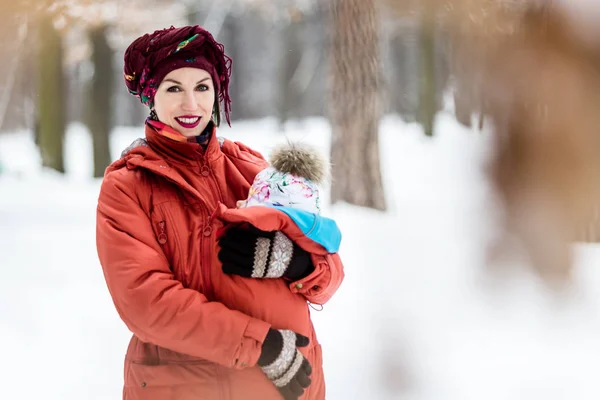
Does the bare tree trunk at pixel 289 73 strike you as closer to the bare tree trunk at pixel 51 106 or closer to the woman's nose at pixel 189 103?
the bare tree trunk at pixel 51 106

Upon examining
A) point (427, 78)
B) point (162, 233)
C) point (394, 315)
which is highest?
point (427, 78)

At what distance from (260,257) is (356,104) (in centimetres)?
427

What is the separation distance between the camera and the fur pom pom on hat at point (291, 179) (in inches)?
63.6

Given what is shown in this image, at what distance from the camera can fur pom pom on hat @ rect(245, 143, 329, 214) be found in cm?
162

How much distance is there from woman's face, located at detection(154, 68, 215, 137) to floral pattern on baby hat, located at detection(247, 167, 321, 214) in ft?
0.73

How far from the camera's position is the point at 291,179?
166cm

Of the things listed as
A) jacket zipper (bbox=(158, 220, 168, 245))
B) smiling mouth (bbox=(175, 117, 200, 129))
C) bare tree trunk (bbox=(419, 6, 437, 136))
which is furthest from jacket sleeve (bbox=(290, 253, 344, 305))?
bare tree trunk (bbox=(419, 6, 437, 136))

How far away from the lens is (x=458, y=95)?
29.7 feet

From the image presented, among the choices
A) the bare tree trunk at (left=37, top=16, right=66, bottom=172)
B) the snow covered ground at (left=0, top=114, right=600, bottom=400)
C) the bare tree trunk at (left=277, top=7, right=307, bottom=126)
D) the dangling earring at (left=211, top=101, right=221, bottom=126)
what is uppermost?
the bare tree trunk at (left=277, top=7, right=307, bottom=126)

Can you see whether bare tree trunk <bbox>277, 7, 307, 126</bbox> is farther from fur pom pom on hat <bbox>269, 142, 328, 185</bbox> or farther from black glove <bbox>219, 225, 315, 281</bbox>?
black glove <bbox>219, 225, 315, 281</bbox>

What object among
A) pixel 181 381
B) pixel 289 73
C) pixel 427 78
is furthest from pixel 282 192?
pixel 289 73

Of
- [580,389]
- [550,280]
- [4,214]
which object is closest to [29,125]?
[4,214]

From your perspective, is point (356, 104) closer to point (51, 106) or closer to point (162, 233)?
point (51, 106)

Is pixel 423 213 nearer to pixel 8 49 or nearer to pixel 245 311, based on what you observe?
pixel 245 311
